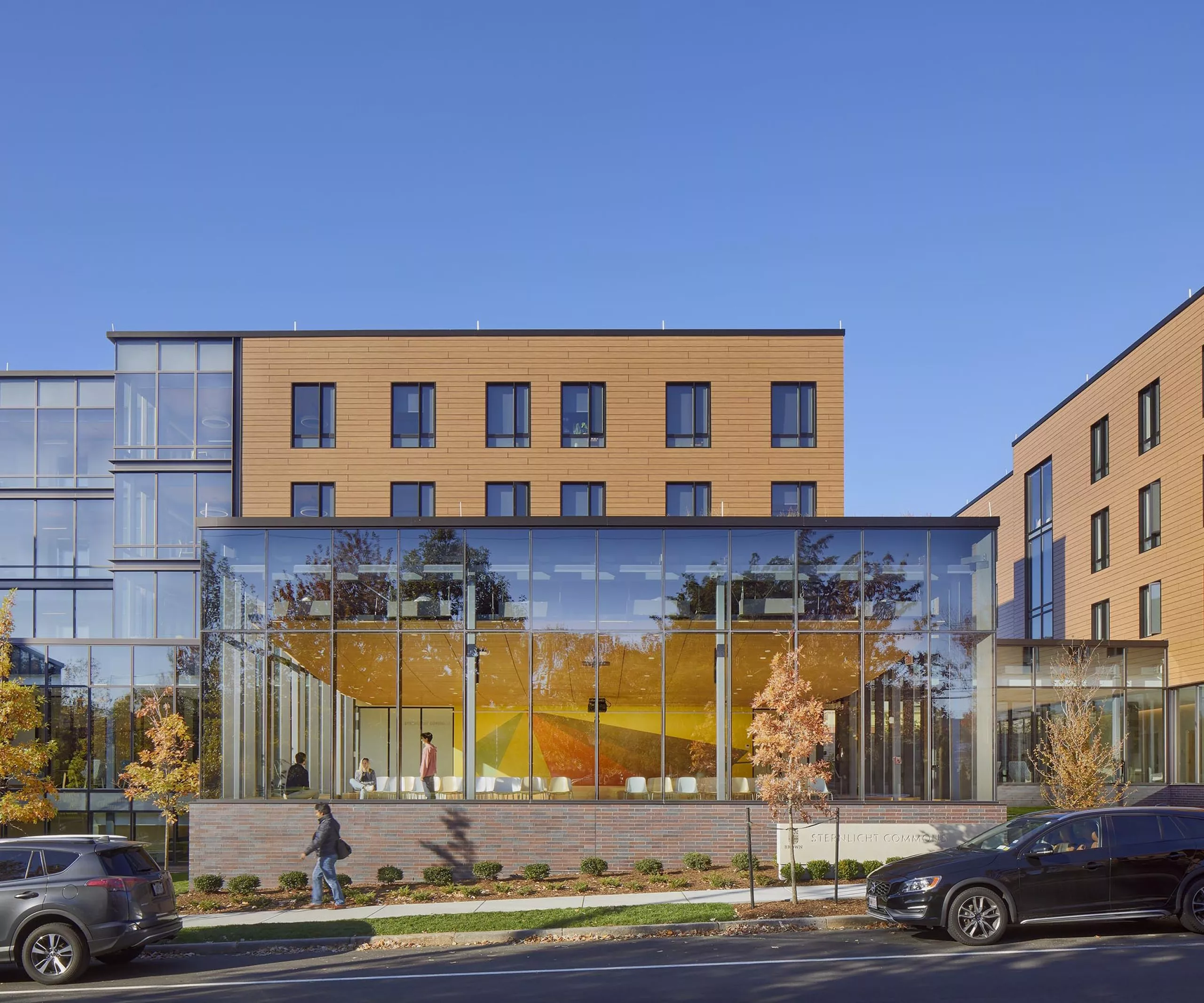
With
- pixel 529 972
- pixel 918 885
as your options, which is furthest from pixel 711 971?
pixel 918 885

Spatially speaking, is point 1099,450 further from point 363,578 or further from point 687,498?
point 363,578

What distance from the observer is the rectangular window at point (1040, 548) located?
44.2 m

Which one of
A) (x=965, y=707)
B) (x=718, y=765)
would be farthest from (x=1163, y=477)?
(x=718, y=765)

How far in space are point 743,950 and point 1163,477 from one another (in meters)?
24.4

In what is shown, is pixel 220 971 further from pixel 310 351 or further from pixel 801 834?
pixel 310 351

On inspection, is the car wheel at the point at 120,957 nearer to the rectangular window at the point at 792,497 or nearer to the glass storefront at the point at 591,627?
the glass storefront at the point at 591,627

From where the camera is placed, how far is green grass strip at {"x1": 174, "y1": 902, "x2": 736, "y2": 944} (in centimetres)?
1720

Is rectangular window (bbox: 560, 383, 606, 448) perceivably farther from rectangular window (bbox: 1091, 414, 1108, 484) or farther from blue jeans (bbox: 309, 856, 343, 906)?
blue jeans (bbox: 309, 856, 343, 906)

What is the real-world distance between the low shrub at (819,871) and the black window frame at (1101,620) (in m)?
20.1

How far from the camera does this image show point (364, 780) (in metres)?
24.5

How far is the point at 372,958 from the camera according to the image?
1570 cm

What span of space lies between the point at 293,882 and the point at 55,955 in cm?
805

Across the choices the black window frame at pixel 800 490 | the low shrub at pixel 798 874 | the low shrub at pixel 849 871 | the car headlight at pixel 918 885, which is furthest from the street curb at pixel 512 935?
the black window frame at pixel 800 490

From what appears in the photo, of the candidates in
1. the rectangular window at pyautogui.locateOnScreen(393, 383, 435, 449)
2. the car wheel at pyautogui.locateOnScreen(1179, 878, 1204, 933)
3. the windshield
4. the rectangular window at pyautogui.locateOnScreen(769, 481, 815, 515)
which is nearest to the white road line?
the windshield
